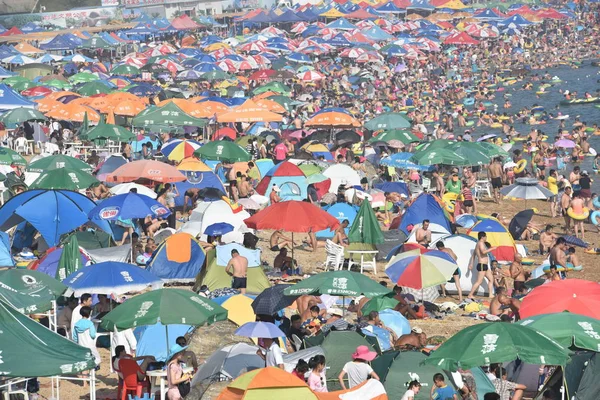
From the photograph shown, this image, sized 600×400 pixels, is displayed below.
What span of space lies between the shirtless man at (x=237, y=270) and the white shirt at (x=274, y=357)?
176 inches

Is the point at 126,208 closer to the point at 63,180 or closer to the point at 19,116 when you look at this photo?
the point at 63,180

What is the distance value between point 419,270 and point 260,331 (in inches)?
179

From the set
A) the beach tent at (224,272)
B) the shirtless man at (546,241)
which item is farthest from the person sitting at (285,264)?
the shirtless man at (546,241)

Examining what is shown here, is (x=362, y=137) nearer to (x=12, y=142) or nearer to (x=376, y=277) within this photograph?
(x=12, y=142)

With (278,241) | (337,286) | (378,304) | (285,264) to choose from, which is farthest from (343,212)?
(337,286)

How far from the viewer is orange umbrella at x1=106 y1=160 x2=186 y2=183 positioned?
68.7 ft

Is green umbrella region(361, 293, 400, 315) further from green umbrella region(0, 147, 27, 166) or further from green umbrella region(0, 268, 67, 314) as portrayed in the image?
green umbrella region(0, 147, 27, 166)

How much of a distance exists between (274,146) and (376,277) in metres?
10.6

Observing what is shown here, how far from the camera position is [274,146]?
94.8 feet

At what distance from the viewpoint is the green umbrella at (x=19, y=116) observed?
27.0m

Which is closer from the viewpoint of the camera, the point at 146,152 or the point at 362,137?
the point at 146,152

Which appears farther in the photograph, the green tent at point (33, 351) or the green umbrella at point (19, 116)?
the green umbrella at point (19, 116)

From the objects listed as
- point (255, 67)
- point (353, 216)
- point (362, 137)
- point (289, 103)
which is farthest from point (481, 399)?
point (255, 67)

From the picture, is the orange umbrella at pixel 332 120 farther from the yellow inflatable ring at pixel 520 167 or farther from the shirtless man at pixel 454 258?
the shirtless man at pixel 454 258
